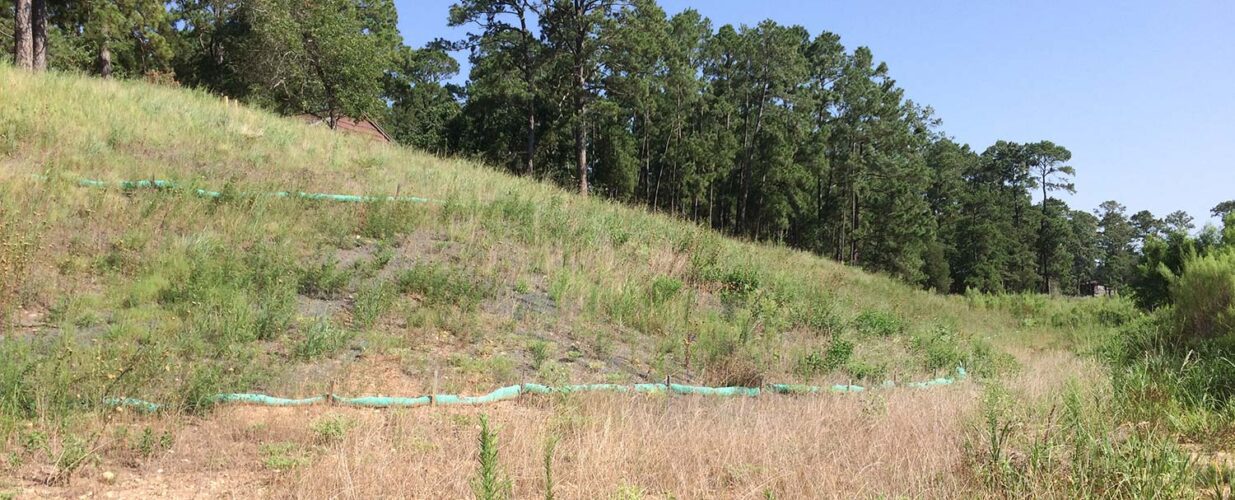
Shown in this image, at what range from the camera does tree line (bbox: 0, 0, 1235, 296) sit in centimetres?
2169

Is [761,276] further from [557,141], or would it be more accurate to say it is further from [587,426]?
[557,141]

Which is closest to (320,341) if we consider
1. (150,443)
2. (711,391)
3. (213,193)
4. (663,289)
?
(150,443)

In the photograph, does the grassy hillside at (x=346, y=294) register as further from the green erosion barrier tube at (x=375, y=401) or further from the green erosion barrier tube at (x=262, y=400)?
the green erosion barrier tube at (x=375, y=401)

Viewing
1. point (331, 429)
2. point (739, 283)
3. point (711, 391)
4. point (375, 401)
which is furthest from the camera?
point (739, 283)

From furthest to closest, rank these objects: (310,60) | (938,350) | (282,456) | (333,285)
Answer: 1. (310,60)
2. (938,350)
3. (333,285)
4. (282,456)

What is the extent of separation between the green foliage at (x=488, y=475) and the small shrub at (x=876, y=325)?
6544 mm

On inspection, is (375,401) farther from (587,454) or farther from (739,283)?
(739,283)

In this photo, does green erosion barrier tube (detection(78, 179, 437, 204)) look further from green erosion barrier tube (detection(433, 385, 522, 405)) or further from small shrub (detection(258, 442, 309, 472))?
small shrub (detection(258, 442, 309, 472))

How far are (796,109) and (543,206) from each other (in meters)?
32.2

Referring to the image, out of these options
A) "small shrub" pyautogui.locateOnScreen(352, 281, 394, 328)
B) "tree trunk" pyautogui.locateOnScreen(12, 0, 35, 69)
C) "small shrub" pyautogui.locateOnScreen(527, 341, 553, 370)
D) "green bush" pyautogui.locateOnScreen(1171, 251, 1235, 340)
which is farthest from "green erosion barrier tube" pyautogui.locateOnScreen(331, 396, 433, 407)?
"tree trunk" pyautogui.locateOnScreen(12, 0, 35, 69)

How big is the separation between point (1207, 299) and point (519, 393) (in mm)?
6560

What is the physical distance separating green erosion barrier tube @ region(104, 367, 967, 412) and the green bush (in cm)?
239

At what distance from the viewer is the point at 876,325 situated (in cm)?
916

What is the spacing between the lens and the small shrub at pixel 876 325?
8.98m
